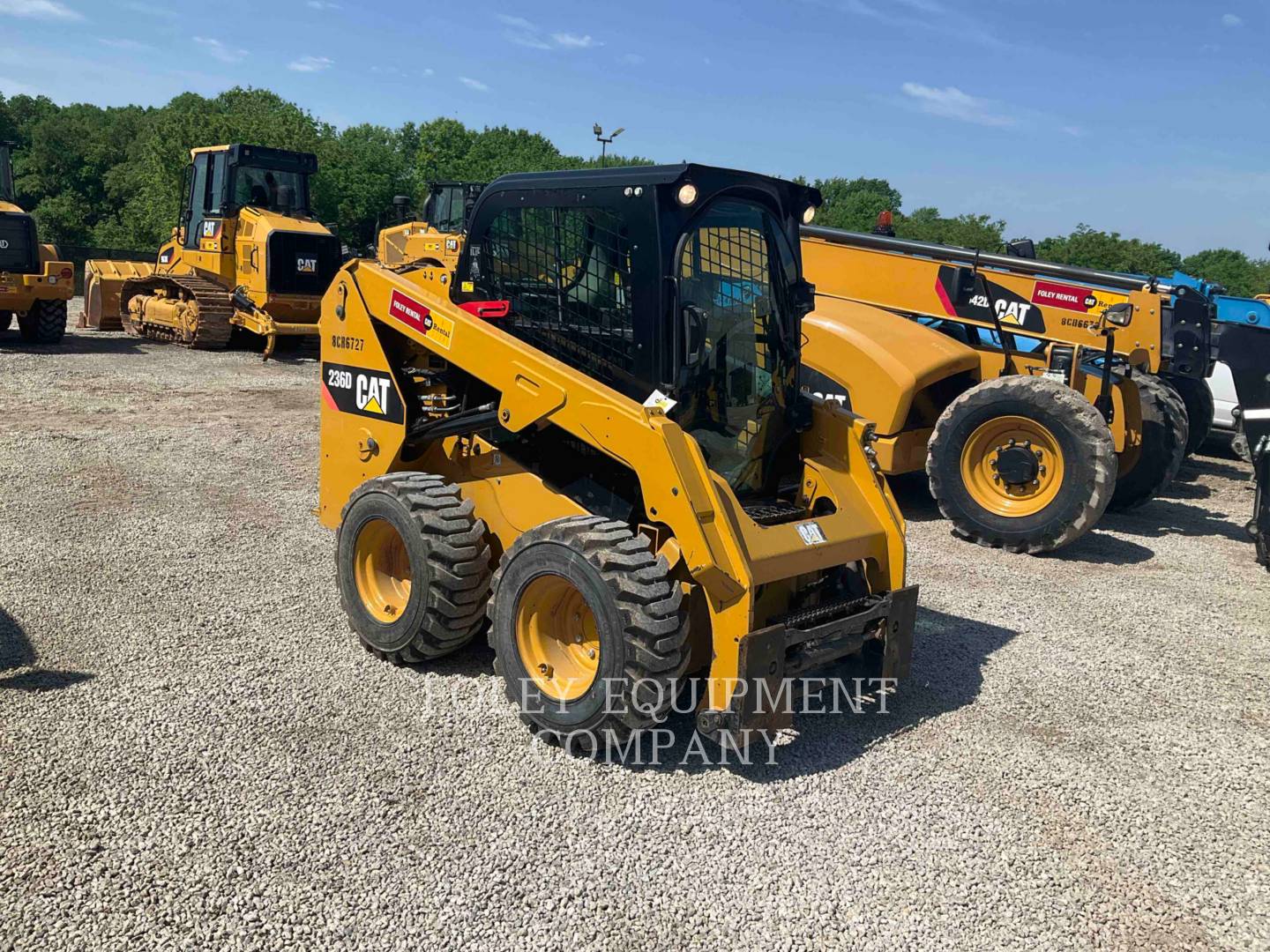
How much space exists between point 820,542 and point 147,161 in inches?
1667

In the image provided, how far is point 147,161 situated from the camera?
39469 mm

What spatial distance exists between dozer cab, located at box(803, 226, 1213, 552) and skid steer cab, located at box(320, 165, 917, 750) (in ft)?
10.3

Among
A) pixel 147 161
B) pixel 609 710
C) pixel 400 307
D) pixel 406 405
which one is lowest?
pixel 609 710

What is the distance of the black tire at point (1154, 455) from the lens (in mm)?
8766

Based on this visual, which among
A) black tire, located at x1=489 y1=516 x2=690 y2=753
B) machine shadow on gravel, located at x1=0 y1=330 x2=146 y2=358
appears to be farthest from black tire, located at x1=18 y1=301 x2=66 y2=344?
black tire, located at x1=489 y1=516 x2=690 y2=753

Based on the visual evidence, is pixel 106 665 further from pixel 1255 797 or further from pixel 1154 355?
pixel 1154 355

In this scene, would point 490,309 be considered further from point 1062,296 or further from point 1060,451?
point 1062,296

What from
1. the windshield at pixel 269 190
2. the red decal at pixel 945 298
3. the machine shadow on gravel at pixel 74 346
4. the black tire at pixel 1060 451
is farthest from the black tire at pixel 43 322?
the black tire at pixel 1060 451

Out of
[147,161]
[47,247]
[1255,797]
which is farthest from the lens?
[147,161]

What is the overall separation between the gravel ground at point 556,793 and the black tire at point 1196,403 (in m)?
5.18

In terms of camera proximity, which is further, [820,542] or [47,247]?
[47,247]

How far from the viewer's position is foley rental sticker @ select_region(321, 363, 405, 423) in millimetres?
5211

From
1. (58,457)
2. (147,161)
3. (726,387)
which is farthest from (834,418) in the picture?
(147,161)

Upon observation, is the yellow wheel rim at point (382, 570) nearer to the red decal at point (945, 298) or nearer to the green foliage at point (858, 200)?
the red decal at point (945, 298)
